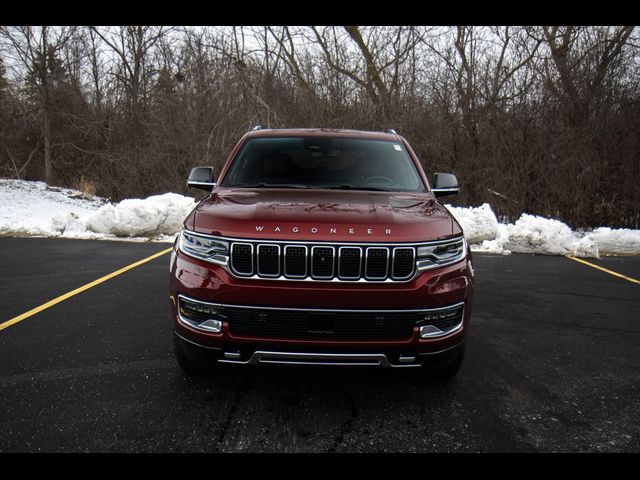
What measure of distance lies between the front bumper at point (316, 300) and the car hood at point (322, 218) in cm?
26

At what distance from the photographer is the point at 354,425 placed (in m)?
2.77

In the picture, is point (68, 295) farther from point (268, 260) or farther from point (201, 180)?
point (268, 260)

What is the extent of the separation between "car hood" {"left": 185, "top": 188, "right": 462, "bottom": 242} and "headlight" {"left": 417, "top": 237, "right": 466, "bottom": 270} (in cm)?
5

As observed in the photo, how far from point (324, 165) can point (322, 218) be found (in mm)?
1527

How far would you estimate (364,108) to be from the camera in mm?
15242

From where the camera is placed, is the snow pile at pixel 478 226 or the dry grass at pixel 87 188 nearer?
the snow pile at pixel 478 226

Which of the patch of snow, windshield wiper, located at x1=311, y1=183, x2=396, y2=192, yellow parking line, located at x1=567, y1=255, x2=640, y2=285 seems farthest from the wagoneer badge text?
the patch of snow

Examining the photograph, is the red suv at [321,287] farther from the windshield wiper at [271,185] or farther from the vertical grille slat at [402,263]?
the windshield wiper at [271,185]

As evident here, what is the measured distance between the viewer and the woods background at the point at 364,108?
12375 millimetres

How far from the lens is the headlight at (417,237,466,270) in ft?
9.19

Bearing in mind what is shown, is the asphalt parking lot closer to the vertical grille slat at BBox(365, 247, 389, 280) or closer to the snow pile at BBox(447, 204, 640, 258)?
the vertical grille slat at BBox(365, 247, 389, 280)

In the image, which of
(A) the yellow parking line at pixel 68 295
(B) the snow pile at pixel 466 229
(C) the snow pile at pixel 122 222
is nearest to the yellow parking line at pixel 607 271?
(B) the snow pile at pixel 466 229
